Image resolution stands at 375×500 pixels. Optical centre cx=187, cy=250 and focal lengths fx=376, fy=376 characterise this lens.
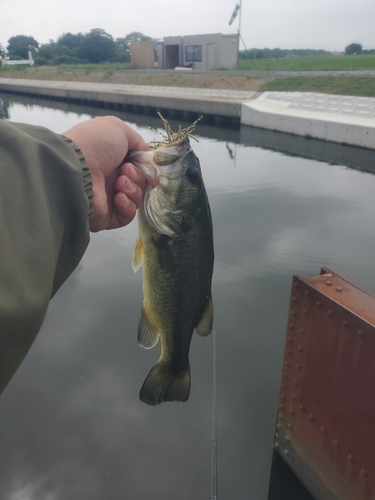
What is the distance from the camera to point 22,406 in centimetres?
471

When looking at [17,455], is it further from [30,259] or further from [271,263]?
[271,263]

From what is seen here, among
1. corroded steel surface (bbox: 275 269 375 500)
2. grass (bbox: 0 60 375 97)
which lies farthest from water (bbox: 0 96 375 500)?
grass (bbox: 0 60 375 97)

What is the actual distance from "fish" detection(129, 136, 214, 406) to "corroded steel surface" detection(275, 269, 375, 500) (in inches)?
43.8

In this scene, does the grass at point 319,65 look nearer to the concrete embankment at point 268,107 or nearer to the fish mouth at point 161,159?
the concrete embankment at point 268,107

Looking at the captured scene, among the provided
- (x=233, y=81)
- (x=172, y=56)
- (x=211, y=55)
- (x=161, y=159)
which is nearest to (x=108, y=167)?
(x=161, y=159)

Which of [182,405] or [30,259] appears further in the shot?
[182,405]

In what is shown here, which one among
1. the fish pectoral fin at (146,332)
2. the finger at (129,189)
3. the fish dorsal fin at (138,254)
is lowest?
the fish pectoral fin at (146,332)

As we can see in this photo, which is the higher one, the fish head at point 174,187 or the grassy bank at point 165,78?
the grassy bank at point 165,78

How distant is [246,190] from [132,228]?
4.21m

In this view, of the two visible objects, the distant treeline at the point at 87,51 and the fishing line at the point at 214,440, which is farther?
the distant treeline at the point at 87,51

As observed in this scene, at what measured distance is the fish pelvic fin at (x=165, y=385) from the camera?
6.89ft

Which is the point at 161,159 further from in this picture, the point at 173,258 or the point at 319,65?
the point at 319,65

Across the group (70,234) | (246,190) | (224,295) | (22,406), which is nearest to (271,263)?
(224,295)

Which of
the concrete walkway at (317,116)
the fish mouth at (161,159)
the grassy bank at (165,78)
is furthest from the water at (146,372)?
the grassy bank at (165,78)
